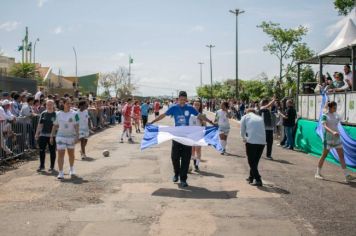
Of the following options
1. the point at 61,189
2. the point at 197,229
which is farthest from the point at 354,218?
the point at 61,189

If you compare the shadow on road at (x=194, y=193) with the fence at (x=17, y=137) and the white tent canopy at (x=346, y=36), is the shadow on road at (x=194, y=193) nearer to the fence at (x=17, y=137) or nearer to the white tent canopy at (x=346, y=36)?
the fence at (x=17, y=137)

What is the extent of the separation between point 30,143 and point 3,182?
17.3 feet

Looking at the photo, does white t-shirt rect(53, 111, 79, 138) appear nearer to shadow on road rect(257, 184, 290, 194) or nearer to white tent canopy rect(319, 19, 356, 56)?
shadow on road rect(257, 184, 290, 194)

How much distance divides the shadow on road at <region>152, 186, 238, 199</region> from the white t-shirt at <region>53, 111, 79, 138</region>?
285 cm

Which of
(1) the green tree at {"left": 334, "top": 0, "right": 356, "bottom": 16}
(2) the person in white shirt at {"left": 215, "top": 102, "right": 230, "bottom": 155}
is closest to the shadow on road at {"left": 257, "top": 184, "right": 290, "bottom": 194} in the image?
(2) the person in white shirt at {"left": 215, "top": 102, "right": 230, "bottom": 155}

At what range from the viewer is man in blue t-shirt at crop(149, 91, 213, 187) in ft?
32.4

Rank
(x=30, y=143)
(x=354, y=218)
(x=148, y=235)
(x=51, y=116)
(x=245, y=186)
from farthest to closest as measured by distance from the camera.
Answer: (x=30, y=143) → (x=51, y=116) → (x=245, y=186) → (x=354, y=218) → (x=148, y=235)

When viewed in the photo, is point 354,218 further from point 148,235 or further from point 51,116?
point 51,116

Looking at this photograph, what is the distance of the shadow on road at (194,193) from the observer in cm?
880

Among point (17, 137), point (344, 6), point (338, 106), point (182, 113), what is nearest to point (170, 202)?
point (182, 113)

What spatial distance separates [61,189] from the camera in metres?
9.45

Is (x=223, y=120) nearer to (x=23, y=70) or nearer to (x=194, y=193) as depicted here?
(x=194, y=193)

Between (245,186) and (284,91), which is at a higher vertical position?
(284,91)

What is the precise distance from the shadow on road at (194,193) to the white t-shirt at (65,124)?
2.85 m
